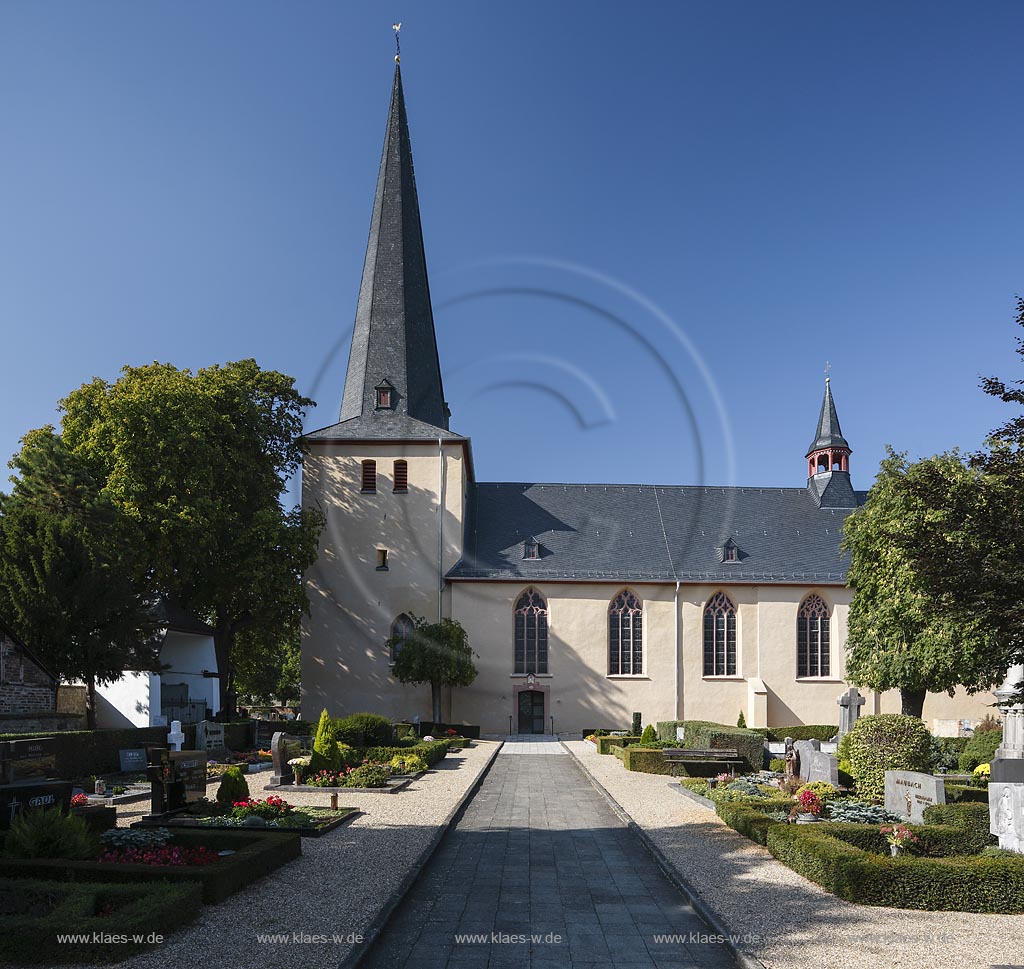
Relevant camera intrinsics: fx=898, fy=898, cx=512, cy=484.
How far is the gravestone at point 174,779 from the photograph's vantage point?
14008 mm

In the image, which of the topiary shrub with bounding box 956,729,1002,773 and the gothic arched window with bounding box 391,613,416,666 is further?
the gothic arched window with bounding box 391,613,416,666

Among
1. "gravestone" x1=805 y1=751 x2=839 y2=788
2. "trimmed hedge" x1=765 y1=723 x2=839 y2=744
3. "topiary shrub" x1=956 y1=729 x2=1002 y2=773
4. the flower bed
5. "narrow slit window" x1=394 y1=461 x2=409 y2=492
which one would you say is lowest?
"trimmed hedge" x1=765 y1=723 x2=839 y2=744

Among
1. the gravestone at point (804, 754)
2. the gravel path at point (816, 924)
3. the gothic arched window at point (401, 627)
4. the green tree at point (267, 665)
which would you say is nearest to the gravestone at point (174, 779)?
the gravel path at point (816, 924)

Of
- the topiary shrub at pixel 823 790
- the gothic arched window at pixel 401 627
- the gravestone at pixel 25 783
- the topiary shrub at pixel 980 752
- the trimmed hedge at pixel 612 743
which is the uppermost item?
the gothic arched window at pixel 401 627

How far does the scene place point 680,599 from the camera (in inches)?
1753

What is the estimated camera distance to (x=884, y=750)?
62.5 ft

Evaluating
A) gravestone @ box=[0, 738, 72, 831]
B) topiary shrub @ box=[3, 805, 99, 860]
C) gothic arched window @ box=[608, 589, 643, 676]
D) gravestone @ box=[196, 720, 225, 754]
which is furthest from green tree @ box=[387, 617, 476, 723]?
topiary shrub @ box=[3, 805, 99, 860]

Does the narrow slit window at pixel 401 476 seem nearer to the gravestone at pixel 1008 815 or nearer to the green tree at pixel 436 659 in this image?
the green tree at pixel 436 659

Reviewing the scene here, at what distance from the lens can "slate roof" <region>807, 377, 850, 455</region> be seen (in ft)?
164

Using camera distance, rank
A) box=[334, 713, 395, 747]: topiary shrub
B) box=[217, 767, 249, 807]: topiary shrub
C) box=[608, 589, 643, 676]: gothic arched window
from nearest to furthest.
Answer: box=[217, 767, 249, 807]: topiary shrub, box=[334, 713, 395, 747]: topiary shrub, box=[608, 589, 643, 676]: gothic arched window

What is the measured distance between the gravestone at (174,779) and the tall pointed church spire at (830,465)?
40894 mm

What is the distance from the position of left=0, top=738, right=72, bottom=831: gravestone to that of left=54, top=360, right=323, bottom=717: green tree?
2229 cm

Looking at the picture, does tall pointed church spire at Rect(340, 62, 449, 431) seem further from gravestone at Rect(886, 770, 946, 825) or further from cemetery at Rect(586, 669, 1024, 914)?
gravestone at Rect(886, 770, 946, 825)

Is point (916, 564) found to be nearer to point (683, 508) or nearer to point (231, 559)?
point (231, 559)
